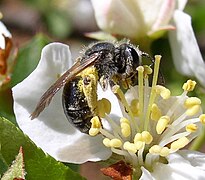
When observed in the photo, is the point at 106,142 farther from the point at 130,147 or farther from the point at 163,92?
the point at 163,92

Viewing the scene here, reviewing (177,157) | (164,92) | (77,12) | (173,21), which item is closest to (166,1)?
(173,21)

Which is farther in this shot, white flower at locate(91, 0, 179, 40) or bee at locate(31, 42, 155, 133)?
white flower at locate(91, 0, 179, 40)

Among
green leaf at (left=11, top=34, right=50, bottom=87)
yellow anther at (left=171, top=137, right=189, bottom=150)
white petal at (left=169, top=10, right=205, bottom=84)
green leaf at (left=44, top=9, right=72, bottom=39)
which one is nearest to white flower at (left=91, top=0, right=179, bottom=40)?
white petal at (left=169, top=10, right=205, bottom=84)

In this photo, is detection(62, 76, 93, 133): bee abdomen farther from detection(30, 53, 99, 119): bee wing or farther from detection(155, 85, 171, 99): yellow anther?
detection(155, 85, 171, 99): yellow anther

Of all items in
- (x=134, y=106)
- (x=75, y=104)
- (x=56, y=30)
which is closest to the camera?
(x=75, y=104)

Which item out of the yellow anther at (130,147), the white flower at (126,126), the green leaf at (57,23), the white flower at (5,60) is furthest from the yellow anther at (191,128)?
the green leaf at (57,23)

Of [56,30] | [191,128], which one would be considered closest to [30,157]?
[191,128]

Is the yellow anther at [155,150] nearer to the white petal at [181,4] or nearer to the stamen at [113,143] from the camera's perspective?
the stamen at [113,143]

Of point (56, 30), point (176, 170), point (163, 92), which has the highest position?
point (163, 92)
